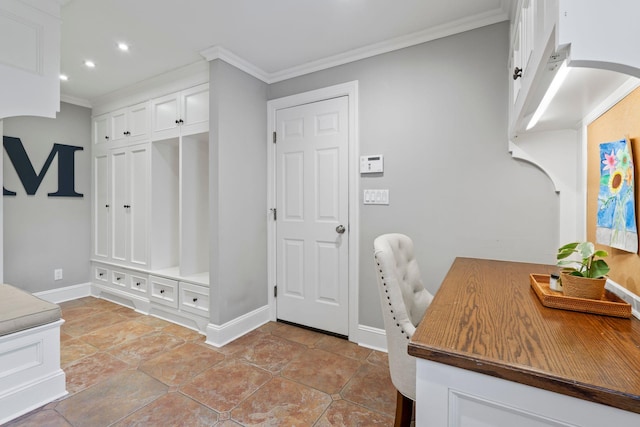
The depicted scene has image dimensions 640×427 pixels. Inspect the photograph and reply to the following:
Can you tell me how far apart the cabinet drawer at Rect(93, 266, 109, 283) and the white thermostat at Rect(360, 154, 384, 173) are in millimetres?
3228

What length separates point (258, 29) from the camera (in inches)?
81.8

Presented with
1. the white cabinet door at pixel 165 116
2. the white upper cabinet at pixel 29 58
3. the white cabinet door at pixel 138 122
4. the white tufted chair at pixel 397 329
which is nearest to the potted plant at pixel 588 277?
the white tufted chair at pixel 397 329

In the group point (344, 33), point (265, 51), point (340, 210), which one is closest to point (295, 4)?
point (344, 33)

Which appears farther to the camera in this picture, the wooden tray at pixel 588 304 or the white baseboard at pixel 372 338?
the white baseboard at pixel 372 338

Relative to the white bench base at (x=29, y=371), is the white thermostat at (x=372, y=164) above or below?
above

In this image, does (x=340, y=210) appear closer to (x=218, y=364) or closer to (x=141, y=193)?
(x=218, y=364)

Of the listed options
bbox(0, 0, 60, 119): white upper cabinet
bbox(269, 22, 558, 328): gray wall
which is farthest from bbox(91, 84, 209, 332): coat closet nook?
bbox(269, 22, 558, 328): gray wall

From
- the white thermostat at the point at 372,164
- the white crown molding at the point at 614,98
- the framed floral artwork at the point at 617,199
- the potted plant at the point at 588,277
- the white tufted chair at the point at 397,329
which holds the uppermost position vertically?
the white crown molding at the point at 614,98

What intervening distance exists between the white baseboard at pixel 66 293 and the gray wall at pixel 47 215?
0.17ft

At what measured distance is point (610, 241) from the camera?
1147mm

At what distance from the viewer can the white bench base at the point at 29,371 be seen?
4.97ft

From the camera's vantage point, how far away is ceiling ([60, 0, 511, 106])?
6.00 ft

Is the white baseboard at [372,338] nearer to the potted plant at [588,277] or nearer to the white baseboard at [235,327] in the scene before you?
the white baseboard at [235,327]

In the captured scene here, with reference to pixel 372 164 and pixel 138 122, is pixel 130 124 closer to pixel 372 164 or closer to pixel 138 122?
pixel 138 122
